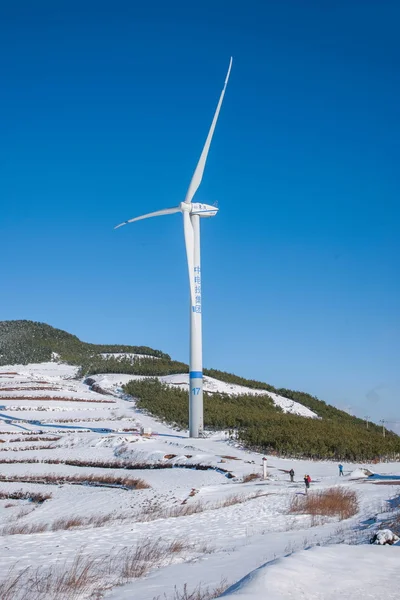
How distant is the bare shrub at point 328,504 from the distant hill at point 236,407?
49.3 ft

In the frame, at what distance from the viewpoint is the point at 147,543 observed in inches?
481

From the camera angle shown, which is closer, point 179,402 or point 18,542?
point 18,542

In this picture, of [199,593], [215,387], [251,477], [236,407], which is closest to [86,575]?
[199,593]

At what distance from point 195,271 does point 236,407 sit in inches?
649

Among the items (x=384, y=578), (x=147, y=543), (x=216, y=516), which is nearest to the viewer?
(x=384, y=578)

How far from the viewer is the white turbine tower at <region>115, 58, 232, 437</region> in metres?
38.9

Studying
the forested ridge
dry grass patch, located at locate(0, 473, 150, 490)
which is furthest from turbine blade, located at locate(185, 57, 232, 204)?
dry grass patch, located at locate(0, 473, 150, 490)

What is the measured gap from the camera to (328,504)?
1652 centimetres

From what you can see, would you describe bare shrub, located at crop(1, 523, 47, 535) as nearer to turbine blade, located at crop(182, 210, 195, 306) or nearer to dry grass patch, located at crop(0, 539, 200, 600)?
dry grass patch, located at crop(0, 539, 200, 600)

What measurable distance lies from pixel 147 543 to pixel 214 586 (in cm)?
450

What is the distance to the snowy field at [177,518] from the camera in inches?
313

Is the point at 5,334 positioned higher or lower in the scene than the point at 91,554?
higher

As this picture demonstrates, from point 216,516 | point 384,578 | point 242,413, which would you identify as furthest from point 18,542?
point 242,413

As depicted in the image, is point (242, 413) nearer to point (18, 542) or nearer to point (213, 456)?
point (213, 456)
